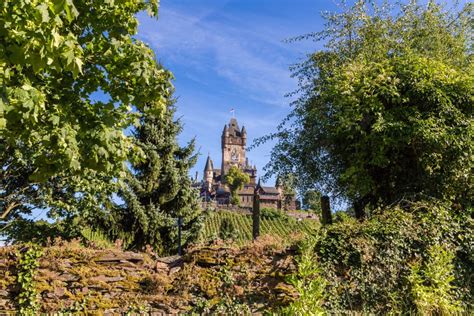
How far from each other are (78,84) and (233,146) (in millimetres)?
127530

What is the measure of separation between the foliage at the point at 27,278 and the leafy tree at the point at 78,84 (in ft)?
4.32

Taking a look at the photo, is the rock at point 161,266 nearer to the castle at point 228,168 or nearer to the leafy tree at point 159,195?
the leafy tree at point 159,195

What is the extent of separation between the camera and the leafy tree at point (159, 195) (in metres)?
17.3

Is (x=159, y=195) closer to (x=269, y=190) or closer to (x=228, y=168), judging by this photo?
(x=269, y=190)

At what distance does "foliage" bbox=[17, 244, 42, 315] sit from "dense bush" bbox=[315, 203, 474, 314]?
190 inches

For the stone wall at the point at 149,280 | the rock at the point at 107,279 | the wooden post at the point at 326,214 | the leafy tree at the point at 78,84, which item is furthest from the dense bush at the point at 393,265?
the leafy tree at the point at 78,84

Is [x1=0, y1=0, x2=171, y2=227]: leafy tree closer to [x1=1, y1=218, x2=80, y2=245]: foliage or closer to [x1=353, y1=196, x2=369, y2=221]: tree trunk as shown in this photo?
[x1=353, y1=196, x2=369, y2=221]: tree trunk

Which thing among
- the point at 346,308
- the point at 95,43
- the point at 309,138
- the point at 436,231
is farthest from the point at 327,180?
the point at 95,43

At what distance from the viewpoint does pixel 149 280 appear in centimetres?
652

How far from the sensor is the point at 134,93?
7.41 meters

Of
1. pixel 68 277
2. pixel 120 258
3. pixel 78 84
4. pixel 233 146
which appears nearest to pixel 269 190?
pixel 233 146

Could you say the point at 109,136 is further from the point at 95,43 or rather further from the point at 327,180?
the point at 327,180

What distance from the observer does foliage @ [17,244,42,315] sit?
6.26 m

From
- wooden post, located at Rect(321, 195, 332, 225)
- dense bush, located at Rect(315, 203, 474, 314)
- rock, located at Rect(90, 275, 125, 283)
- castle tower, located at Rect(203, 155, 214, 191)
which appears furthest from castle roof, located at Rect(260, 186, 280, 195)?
rock, located at Rect(90, 275, 125, 283)
